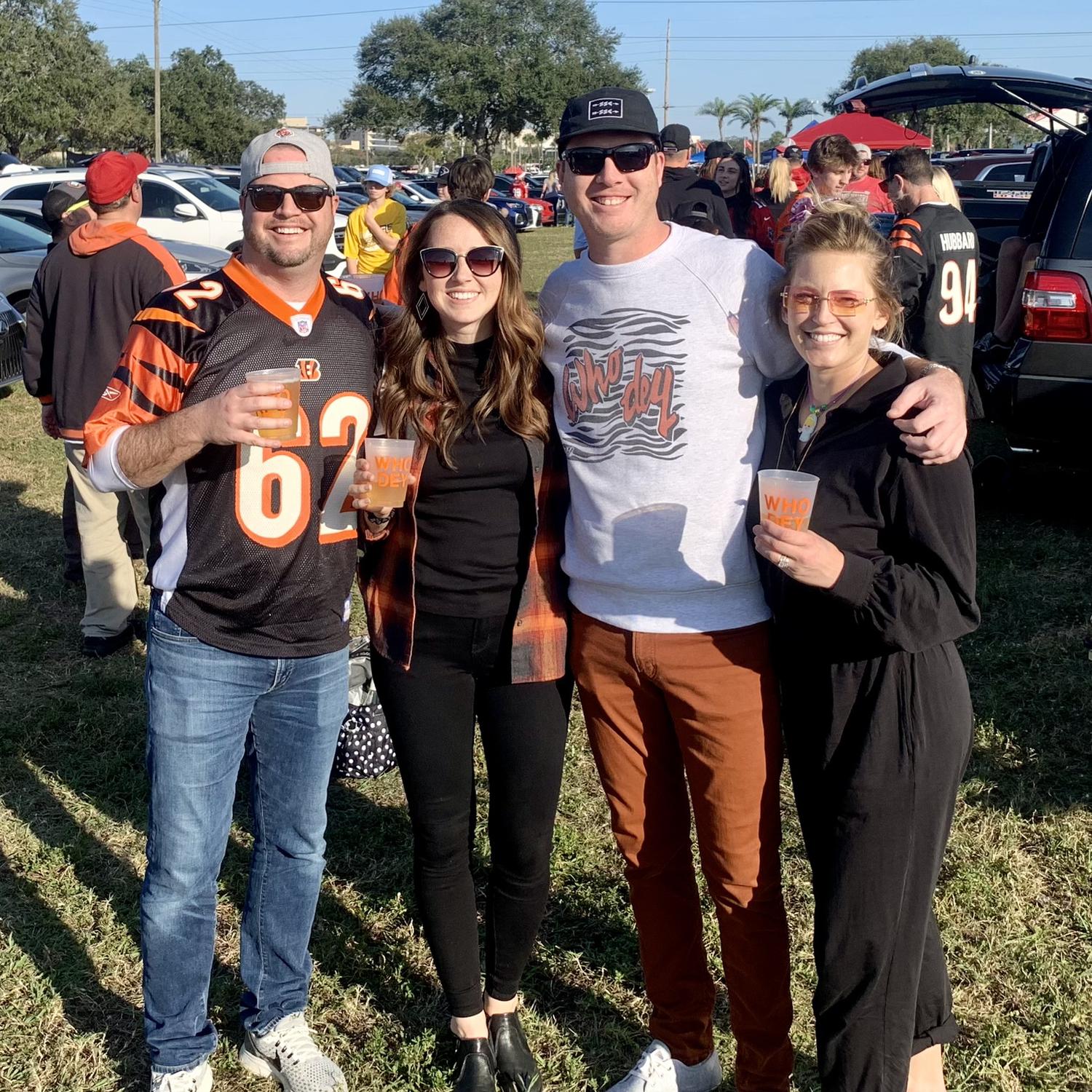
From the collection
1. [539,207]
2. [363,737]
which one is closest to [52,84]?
[539,207]

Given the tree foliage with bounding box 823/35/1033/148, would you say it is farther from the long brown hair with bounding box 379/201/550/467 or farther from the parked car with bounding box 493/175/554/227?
the long brown hair with bounding box 379/201/550/467

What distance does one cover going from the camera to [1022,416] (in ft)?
19.7

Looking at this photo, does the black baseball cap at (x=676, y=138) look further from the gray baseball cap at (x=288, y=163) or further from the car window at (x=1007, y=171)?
the car window at (x=1007, y=171)

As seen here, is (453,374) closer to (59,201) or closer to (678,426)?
(678,426)

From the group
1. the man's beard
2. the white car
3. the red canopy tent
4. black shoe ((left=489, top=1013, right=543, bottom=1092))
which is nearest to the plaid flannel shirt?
the man's beard

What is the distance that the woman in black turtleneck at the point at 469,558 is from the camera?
8.07 feet

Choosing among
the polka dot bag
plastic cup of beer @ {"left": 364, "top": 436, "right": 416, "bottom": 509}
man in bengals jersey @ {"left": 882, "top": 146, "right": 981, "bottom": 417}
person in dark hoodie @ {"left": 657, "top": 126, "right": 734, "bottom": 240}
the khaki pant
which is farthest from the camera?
person in dark hoodie @ {"left": 657, "top": 126, "right": 734, "bottom": 240}

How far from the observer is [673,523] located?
2309 millimetres

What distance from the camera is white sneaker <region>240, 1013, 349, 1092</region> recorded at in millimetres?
2738

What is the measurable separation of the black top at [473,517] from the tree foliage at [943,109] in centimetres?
3561

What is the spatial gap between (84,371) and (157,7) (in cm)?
4493

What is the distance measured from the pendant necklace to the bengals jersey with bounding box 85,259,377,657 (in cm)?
94

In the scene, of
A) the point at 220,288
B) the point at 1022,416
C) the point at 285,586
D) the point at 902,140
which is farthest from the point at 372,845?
the point at 902,140

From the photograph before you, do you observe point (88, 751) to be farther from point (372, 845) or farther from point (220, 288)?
point (220, 288)
